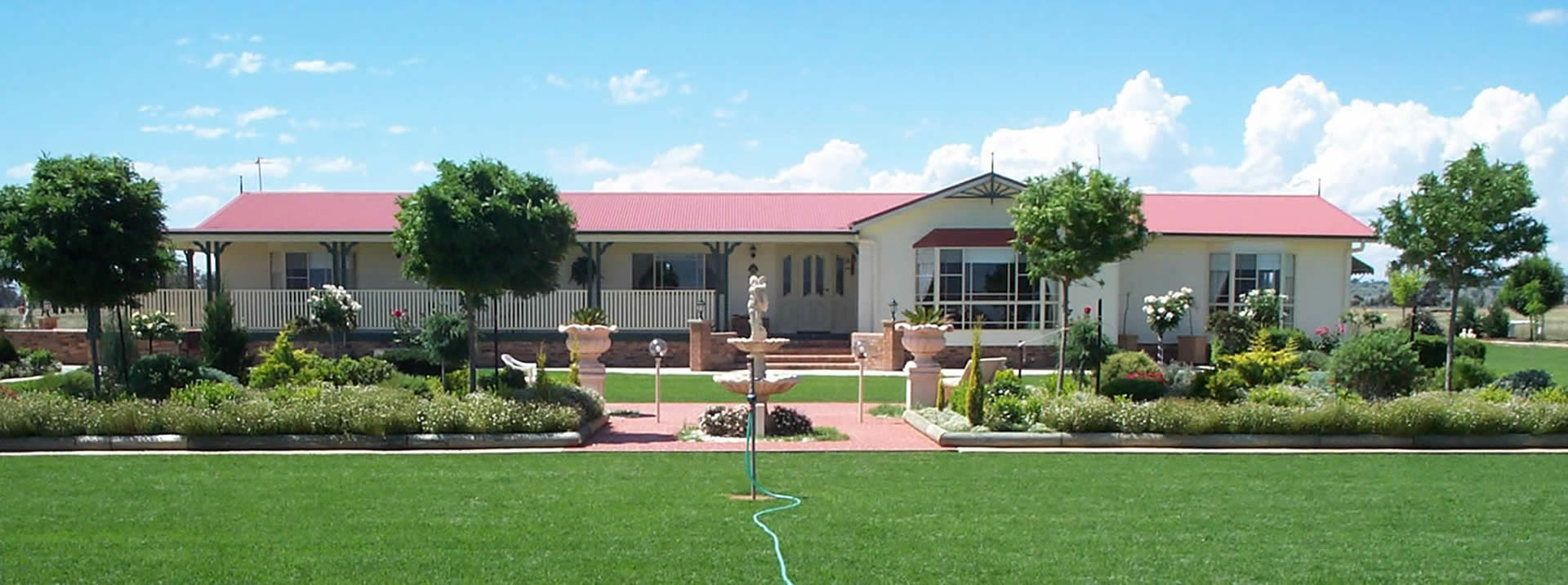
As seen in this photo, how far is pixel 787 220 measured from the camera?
27.3m

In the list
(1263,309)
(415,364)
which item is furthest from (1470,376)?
(415,364)

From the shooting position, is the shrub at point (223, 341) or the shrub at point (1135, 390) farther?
the shrub at point (223, 341)

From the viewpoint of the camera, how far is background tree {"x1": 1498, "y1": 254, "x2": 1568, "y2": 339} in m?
39.4

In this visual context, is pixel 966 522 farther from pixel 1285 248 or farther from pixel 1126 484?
pixel 1285 248

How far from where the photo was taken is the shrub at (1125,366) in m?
16.0

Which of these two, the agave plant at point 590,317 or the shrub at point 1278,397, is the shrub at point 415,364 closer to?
the agave plant at point 590,317

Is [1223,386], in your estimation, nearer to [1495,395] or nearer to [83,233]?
[1495,395]

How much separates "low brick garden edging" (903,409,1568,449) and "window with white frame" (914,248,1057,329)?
11.5m

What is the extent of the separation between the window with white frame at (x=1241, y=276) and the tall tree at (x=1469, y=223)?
985 centimetres

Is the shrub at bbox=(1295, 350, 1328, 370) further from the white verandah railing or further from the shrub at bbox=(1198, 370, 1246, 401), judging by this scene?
the white verandah railing

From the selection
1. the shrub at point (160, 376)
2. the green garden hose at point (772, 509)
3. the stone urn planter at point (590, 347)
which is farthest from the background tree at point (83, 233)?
the green garden hose at point (772, 509)

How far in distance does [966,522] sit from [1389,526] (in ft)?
9.84

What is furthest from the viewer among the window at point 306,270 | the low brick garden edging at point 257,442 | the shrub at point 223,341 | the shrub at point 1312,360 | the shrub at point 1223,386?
the window at point 306,270

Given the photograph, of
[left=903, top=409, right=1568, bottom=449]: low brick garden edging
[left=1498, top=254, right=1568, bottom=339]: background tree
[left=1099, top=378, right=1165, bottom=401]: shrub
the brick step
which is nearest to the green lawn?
[left=903, top=409, right=1568, bottom=449]: low brick garden edging
